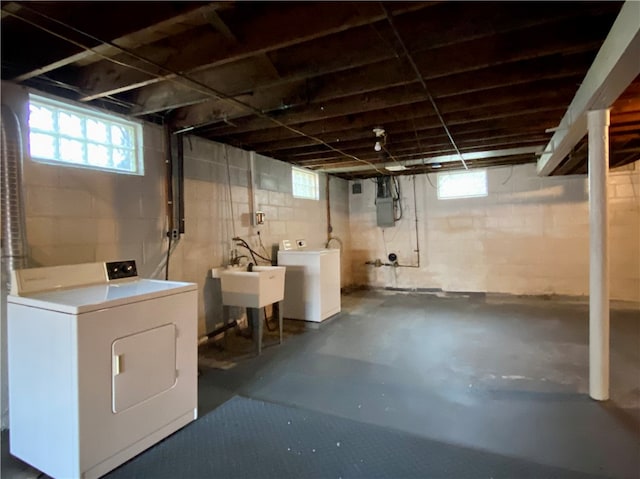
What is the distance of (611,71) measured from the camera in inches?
73.6

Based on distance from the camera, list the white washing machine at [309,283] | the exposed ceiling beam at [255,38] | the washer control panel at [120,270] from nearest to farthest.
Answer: the exposed ceiling beam at [255,38] < the washer control panel at [120,270] < the white washing machine at [309,283]

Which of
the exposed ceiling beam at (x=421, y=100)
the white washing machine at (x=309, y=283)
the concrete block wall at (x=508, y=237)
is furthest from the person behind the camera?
the concrete block wall at (x=508, y=237)

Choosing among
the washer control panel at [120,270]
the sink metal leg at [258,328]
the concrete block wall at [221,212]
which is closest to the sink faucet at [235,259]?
the concrete block wall at [221,212]

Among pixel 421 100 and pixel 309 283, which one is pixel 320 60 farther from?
pixel 309 283

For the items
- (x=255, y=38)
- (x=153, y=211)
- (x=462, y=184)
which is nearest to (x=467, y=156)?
(x=462, y=184)

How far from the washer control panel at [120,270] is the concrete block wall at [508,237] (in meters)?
5.07

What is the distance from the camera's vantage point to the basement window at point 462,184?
6.14 meters

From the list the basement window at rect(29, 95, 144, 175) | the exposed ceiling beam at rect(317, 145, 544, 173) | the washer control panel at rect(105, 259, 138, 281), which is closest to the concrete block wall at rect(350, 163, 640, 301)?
the exposed ceiling beam at rect(317, 145, 544, 173)

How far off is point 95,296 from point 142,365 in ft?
1.47

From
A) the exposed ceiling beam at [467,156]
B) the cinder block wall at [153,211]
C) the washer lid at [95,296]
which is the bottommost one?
the washer lid at [95,296]

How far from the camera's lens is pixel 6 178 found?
2010mm

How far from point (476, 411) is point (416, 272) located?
4450 mm

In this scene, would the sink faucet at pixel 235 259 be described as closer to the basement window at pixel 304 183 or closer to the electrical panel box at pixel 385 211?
the basement window at pixel 304 183

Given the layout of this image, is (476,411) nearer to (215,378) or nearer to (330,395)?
(330,395)
